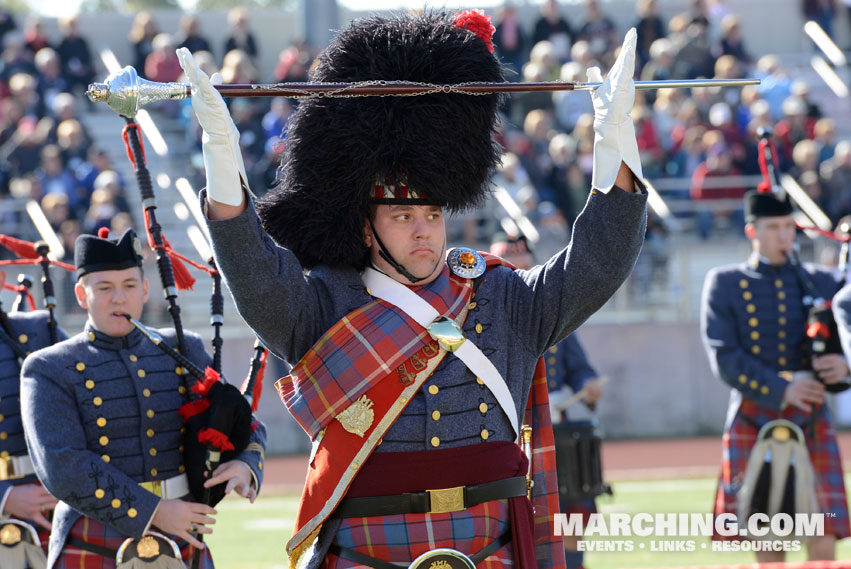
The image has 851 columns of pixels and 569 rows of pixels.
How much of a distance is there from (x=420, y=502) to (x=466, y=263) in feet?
2.17

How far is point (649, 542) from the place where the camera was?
7.71 meters

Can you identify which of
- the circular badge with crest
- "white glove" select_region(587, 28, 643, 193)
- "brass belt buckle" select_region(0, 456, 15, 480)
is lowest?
"brass belt buckle" select_region(0, 456, 15, 480)

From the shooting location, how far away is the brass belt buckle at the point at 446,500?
11.2 ft

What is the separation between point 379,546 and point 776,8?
15670 millimetres

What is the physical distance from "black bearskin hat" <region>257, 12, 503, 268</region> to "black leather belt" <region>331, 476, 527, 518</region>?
0.63 meters

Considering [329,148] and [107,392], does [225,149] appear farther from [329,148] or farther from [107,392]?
[107,392]

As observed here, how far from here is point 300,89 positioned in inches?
128

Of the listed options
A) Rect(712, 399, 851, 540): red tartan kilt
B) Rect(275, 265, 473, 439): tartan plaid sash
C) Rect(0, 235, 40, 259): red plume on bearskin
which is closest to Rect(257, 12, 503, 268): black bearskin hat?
Rect(275, 265, 473, 439): tartan plaid sash

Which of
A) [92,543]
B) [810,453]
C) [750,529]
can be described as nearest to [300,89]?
[92,543]

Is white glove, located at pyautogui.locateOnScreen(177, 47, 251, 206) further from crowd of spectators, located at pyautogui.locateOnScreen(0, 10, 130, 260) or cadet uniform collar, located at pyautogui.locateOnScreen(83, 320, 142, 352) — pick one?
crowd of spectators, located at pyautogui.locateOnScreen(0, 10, 130, 260)

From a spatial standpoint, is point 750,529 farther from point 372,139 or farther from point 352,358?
point 372,139

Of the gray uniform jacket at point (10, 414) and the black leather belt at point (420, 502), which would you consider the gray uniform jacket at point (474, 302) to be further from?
the gray uniform jacket at point (10, 414)

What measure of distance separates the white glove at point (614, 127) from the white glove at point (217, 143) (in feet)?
2.80

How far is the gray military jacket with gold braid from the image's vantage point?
4.37 m
